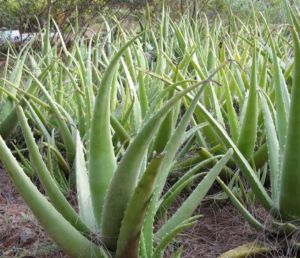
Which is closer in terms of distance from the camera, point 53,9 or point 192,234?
point 192,234

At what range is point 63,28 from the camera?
4.76 meters

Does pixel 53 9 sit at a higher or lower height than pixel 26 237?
higher

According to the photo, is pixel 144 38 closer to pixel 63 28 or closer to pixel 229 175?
pixel 63 28

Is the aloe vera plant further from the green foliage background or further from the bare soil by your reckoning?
the green foliage background

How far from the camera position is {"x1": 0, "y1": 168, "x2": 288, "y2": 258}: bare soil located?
1.42 metres

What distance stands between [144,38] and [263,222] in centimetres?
266

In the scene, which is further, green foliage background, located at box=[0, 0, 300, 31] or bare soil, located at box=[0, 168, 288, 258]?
green foliage background, located at box=[0, 0, 300, 31]

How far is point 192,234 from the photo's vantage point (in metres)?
1.50

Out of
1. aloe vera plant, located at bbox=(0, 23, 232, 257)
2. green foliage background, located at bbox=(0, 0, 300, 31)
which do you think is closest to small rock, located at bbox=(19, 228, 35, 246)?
aloe vera plant, located at bbox=(0, 23, 232, 257)

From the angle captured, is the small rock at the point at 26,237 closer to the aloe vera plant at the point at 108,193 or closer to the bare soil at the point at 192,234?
the bare soil at the point at 192,234

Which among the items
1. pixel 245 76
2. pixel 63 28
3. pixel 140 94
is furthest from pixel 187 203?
pixel 63 28

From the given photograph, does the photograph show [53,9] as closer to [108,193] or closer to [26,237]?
[26,237]

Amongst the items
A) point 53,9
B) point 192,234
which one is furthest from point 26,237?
point 53,9

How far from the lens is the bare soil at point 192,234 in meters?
1.42
